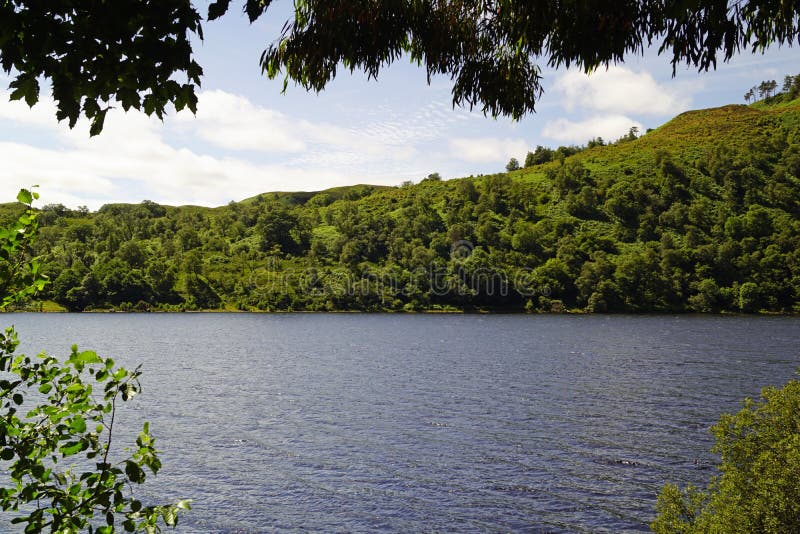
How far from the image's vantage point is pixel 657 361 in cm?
8400

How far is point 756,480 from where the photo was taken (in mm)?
18453

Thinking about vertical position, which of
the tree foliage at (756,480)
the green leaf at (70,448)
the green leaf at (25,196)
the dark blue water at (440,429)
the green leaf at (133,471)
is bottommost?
the dark blue water at (440,429)

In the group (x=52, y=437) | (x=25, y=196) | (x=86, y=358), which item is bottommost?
(x=52, y=437)

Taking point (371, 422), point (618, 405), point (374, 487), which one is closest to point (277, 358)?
point (371, 422)

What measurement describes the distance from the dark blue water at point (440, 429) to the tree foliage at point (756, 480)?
10286 millimetres

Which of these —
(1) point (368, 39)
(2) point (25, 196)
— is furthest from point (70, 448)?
(1) point (368, 39)

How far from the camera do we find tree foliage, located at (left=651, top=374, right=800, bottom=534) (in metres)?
17.0

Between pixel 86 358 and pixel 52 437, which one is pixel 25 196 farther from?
pixel 52 437

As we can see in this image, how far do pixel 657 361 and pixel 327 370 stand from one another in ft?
158

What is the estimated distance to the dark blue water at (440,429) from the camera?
30.7 metres

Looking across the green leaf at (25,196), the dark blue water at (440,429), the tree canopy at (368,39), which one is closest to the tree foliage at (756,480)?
the dark blue water at (440,429)

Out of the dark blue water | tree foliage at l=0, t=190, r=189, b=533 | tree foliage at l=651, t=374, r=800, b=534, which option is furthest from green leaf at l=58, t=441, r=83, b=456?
the dark blue water

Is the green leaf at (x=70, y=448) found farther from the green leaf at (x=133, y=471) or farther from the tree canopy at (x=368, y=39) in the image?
the tree canopy at (x=368, y=39)

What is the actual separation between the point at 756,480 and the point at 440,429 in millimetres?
29404
